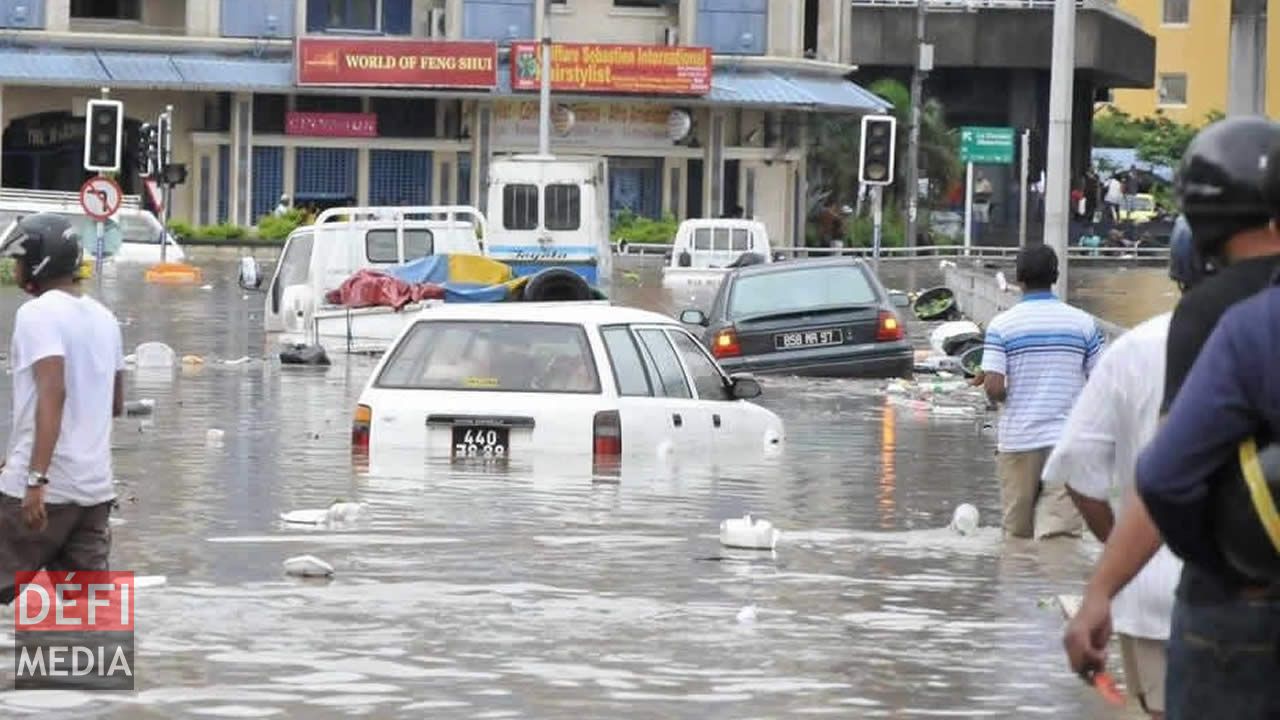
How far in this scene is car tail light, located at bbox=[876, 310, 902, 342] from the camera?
29656 millimetres

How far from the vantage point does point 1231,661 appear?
525 cm

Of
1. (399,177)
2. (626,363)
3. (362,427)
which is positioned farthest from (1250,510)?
(399,177)

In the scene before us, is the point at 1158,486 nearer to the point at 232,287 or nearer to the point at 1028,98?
the point at 232,287

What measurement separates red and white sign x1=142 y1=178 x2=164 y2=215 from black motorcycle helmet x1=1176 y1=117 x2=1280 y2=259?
53991mm

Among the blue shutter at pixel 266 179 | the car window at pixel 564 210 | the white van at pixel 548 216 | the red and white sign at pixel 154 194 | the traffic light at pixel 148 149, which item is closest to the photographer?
the white van at pixel 548 216

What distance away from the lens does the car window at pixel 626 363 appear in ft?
58.5

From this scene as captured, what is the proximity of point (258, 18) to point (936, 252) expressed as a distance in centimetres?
1740

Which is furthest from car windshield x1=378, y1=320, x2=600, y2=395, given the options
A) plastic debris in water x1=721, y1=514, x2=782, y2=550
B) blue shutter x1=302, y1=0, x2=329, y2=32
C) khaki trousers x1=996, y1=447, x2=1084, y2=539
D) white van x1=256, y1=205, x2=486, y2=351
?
blue shutter x1=302, y1=0, x2=329, y2=32

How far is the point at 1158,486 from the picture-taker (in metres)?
5.19

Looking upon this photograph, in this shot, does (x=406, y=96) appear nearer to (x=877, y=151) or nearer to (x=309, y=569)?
(x=877, y=151)

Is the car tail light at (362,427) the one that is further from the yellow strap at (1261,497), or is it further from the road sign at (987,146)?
the road sign at (987,146)

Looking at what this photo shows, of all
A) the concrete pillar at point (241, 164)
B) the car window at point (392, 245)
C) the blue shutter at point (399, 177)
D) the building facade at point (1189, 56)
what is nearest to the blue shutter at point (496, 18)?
the blue shutter at point (399, 177)

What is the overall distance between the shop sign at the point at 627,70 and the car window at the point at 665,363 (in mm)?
54808

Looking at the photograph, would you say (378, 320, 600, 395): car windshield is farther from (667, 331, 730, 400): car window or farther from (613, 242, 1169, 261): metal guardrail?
(613, 242, 1169, 261): metal guardrail
